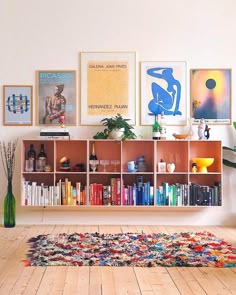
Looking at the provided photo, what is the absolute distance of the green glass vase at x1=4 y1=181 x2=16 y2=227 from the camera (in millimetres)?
5762

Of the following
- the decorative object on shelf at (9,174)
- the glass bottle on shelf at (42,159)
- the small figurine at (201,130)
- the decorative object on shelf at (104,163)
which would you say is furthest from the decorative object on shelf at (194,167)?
the decorative object on shelf at (9,174)

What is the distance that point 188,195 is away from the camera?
5695 mm

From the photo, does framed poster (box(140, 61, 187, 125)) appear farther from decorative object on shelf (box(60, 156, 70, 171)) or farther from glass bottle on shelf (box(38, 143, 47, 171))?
glass bottle on shelf (box(38, 143, 47, 171))

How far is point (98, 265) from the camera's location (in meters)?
3.86

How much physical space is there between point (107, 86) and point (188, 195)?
170 cm

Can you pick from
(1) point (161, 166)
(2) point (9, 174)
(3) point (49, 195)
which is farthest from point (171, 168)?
(2) point (9, 174)

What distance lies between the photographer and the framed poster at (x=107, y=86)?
5.97 m

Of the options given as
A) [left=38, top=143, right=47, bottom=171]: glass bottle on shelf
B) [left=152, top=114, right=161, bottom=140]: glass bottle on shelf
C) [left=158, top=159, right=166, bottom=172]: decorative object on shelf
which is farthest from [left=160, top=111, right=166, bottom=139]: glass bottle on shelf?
[left=38, top=143, right=47, bottom=171]: glass bottle on shelf

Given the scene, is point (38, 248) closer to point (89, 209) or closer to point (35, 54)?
point (89, 209)

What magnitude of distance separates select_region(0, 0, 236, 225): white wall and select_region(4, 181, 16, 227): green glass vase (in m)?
0.19

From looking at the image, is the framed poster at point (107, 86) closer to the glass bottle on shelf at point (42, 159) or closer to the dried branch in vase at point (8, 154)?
the glass bottle on shelf at point (42, 159)

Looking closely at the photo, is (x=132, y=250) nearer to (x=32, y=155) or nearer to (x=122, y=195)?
(x=122, y=195)

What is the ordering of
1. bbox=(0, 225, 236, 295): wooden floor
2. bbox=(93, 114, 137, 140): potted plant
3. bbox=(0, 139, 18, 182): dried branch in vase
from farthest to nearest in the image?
bbox=(0, 139, 18, 182): dried branch in vase < bbox=(93, 114, 137, 140): potted plant < bbox=(0, 225, 236, 295): wooden floor

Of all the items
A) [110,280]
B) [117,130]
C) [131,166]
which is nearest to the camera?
[110,280]
